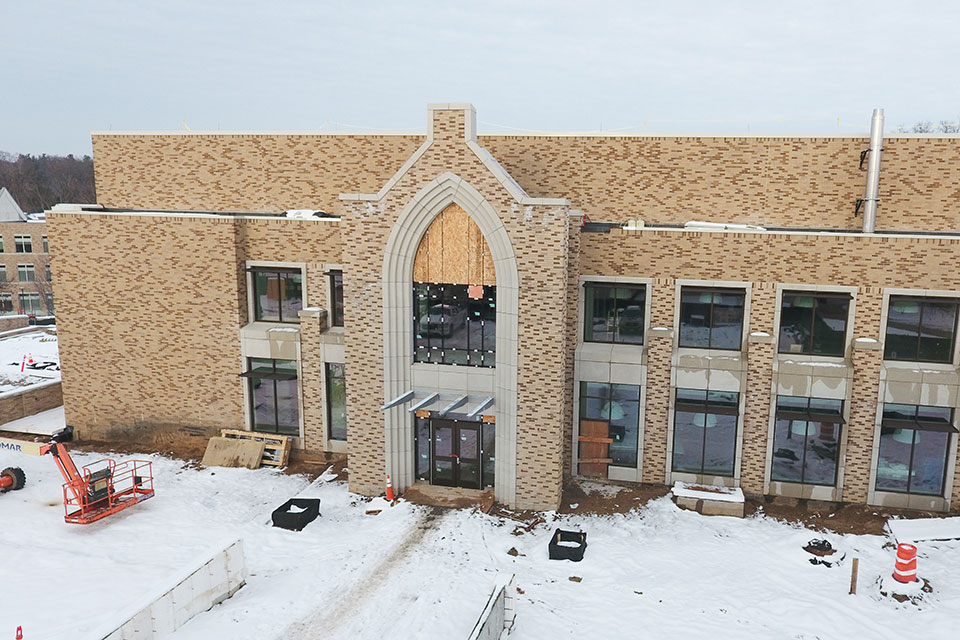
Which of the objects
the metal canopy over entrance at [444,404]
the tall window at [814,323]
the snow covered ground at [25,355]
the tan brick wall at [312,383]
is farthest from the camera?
the snow covered ground at [25,355]

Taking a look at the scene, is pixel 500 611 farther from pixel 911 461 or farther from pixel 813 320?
pixel 911 461

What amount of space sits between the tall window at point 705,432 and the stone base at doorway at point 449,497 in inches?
265

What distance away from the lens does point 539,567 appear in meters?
17.6

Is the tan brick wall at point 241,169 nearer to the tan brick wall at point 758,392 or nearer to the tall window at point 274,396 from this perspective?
the tall window at point 274,396

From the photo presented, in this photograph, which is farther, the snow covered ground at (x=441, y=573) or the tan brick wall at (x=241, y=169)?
the tan brick wall at (x=241, y=169)

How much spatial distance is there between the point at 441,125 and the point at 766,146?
38.4 feet

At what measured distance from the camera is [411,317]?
21.1 metres

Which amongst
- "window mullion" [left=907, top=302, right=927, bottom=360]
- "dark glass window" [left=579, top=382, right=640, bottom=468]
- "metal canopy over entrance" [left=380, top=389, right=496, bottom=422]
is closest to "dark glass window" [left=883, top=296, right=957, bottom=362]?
"window mullion" [left=907, top=302, right=927, bottom=360]

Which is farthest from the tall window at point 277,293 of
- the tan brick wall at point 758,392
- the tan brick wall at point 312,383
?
the tan brick wall at point 758,392

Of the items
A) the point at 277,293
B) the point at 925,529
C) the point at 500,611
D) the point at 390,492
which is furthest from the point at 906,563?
the point at 277,293

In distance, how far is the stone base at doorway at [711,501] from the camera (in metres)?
20.5

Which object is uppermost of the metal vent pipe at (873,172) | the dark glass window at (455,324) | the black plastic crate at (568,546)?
the metal vent pipe at (873,172)

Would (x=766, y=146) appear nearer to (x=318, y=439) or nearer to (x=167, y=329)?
(x=318, y=439)

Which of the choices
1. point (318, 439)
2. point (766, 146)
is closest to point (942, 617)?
point (766, 146)
